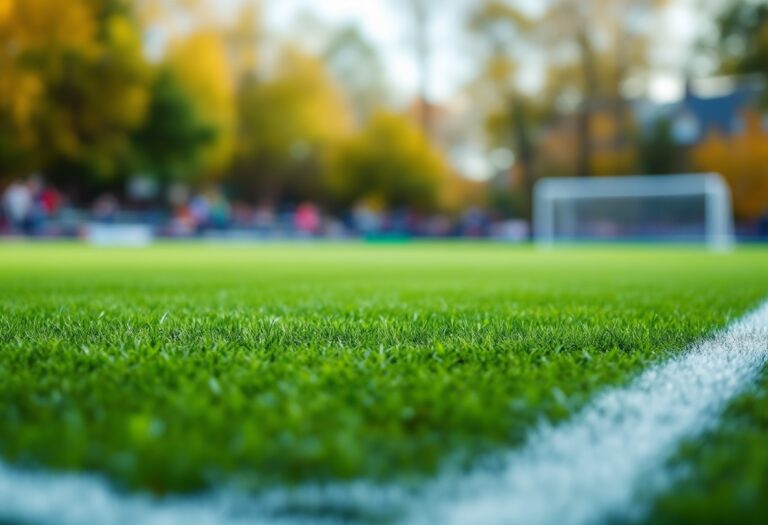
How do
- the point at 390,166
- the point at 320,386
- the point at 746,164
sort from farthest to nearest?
the point at 390,166 → the point at 746,164 → the point at 320,386

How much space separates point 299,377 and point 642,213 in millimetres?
24016

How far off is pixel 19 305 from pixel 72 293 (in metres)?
0.98

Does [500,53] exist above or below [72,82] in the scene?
above

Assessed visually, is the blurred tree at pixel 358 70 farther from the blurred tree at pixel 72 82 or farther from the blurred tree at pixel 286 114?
the blurred tree at pixel 72 82

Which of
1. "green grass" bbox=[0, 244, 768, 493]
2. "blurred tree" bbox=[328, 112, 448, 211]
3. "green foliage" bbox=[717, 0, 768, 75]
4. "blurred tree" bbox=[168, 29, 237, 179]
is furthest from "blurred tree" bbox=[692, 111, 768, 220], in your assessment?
"green grass" bbox=[0, 244, 768, 493]

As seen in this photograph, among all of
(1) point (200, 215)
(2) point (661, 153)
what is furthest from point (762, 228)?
(1) point (200, 215)

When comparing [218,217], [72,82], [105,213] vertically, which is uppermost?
[72,82]

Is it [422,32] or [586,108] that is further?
[422,32]

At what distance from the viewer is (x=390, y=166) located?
39562 millimetres

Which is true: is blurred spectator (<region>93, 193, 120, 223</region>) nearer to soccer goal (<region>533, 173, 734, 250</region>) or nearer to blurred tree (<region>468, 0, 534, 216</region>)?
soccer goal (<region>533, 173, 734, 250</region>)

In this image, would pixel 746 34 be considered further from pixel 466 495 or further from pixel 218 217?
pixel 466 495

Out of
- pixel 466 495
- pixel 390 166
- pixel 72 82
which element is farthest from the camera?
pixel 390 166

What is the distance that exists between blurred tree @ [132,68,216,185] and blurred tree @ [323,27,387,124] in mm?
16385

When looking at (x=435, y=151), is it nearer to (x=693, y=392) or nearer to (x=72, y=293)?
(x=72, y=293)
